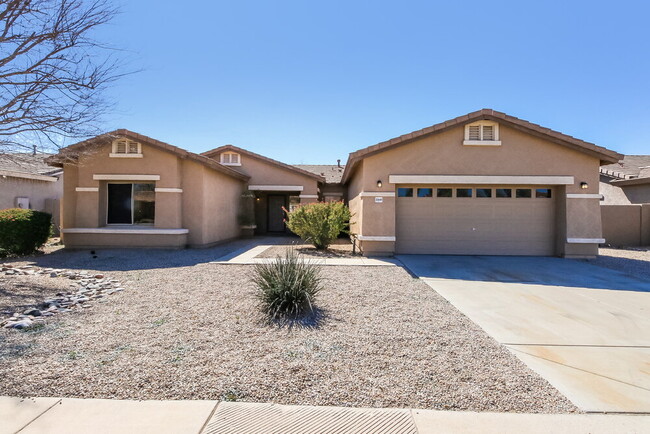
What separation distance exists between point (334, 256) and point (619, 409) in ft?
28.8

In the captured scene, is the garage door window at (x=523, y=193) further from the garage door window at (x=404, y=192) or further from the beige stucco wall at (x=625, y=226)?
the beige stucco wall at (x=625, y=226)

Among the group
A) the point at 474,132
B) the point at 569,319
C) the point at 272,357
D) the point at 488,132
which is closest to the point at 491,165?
the point at 488,132

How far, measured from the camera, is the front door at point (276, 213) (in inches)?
798

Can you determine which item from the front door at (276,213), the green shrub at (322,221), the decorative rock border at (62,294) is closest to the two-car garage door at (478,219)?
the green shrub at (322,221)

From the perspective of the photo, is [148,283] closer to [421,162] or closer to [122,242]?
[122,242]

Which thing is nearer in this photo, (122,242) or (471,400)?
(471,400)

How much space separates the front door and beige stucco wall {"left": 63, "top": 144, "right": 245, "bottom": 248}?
7.75 m

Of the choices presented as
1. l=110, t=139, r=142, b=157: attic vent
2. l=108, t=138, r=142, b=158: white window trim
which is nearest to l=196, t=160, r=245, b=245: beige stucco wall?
l=108, t=138, r=142, b=158: white window trim

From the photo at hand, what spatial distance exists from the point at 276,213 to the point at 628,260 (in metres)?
16.0

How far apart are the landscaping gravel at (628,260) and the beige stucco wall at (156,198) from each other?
13269mm

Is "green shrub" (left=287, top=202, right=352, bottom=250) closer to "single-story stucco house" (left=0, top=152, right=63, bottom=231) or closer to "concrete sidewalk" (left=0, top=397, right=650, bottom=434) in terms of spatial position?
"concrete sidewalk" (left=0, top=397, right=650, bottom=434)

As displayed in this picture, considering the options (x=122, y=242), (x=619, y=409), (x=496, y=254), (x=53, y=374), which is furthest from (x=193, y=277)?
(x=496, y=254)

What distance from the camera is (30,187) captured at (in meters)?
17.3

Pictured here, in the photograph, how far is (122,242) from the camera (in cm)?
1200
